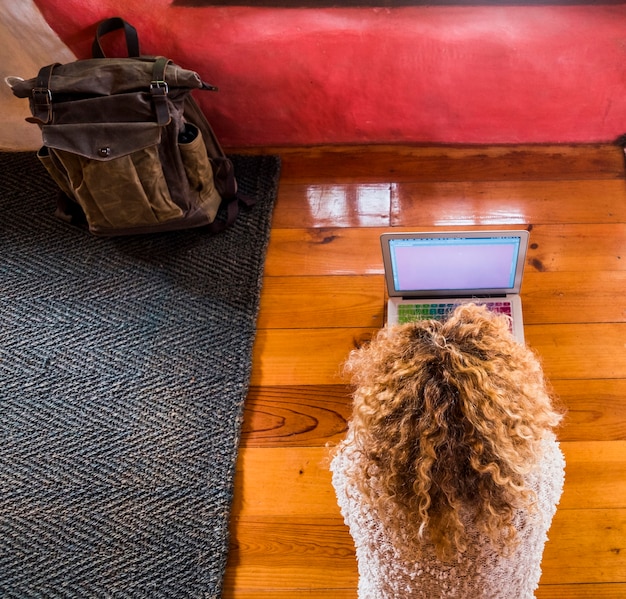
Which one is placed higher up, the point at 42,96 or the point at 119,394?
the point at 42,96

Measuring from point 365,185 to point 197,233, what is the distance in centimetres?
47

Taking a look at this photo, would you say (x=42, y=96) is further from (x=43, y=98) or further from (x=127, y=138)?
(x=127, y=138)

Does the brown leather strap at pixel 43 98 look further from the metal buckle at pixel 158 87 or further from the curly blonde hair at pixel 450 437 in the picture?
the curly blonde hair at pixel 450 437

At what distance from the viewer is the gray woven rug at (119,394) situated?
1.16 metres

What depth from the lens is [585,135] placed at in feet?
5.10

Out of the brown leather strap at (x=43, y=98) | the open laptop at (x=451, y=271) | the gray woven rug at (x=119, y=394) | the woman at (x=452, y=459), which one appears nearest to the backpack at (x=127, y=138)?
the brown leather strap at (x=43, y=98)

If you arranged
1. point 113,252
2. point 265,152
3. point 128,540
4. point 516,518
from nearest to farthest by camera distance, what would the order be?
1. point 516,518
2. point 128,540
3. point 113,252
4. point 265,152

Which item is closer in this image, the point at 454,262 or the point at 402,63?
the point at 454,262

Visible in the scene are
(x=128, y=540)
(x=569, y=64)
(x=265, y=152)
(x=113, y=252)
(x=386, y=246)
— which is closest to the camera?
(x=386, y=246)

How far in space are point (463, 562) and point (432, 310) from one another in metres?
0.56

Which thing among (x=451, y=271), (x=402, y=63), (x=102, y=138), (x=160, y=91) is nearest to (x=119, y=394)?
(x=102, y=138)

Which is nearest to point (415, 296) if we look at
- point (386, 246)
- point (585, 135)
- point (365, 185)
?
point (386, 246)

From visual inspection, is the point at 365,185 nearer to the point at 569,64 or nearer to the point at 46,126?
the point at 569,64

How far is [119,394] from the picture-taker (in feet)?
4.34
